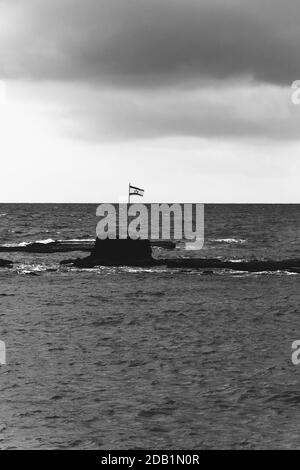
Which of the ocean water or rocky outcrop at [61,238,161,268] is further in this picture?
rocky outcrop at [61,238,161,268]

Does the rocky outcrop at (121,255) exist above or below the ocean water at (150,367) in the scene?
above

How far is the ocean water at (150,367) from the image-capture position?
2020cm

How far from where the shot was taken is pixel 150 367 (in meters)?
27.5

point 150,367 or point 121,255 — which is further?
point 121,255

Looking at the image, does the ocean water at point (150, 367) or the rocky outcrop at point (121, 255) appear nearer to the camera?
the ocean water at point (150, 367)

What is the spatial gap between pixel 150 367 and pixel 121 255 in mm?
37285

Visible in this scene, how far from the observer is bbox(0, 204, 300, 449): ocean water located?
20.2 metres

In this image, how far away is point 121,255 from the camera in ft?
212

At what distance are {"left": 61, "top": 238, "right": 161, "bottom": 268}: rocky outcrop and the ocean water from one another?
9.91m

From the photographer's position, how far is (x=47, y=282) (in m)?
57.6

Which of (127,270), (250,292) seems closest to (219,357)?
(250,292)

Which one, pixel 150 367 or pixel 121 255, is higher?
pixel 121 255

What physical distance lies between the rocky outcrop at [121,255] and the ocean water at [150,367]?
9913mm

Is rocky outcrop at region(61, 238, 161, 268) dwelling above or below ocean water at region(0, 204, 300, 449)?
above
